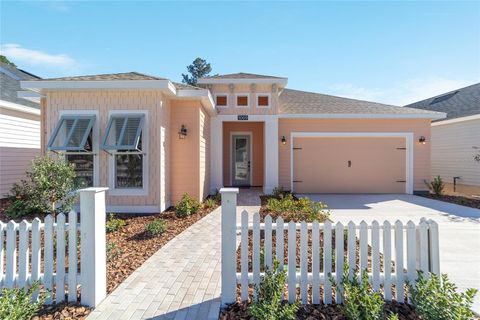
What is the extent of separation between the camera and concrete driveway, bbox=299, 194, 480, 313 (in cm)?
387

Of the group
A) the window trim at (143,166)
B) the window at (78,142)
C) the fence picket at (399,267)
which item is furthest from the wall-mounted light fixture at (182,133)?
the fence picket at (399,267)

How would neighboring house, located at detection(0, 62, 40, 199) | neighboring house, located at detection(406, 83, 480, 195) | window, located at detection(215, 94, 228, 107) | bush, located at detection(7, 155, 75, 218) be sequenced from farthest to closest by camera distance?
neighboring house, located at detection(406, 83, 480, 195)
window, located at detection(215, 94, 228, 107)
neighboring house, located at detection(0, 62, 40, 199)
bush, located at detection(7, 155, 75, 218)

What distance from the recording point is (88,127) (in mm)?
6863

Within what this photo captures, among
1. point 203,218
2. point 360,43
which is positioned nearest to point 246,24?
point 360,43

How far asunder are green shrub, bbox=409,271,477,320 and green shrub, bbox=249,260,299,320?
1135 millimetres

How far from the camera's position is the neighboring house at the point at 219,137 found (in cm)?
704

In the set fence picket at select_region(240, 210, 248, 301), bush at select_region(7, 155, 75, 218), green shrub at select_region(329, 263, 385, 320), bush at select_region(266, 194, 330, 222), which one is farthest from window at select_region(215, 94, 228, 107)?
green shrub at select_region(329, 263, 385, 320)

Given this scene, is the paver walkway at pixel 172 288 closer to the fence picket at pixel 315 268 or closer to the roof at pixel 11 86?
the fence picket at pixel 315 268

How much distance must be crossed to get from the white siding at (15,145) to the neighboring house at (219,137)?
7.53ft

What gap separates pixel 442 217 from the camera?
279 inches

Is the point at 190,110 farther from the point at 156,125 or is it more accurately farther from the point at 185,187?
the point at 185,187

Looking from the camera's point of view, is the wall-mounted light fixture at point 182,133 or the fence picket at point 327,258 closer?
the fence picket at point 327,258

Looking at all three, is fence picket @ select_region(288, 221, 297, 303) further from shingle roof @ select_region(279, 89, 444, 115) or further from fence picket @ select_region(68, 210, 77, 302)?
shingle roof @ select_region(279, 89, 444, 115)

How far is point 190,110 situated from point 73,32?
15.3ft
